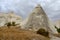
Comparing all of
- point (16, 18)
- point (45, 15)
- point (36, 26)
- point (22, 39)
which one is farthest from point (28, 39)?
point (16, 18)

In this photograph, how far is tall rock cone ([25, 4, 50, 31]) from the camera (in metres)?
43.2

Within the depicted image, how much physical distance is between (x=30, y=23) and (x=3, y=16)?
85.6 m

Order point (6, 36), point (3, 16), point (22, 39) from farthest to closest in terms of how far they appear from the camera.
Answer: point (3, 16) → point (22, 39) → point (6, 36)

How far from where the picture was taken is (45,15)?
4534cm

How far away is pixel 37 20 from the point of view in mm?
43875

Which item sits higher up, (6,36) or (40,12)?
(40,12)

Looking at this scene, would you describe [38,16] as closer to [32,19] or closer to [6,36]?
[32,19]

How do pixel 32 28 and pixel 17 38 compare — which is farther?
pixel 32 28

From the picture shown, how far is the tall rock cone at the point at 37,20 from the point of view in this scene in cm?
4322

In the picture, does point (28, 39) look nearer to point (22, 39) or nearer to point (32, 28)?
point (22, 39)

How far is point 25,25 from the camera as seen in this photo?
44500 mm

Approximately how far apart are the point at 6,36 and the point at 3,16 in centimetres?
11053

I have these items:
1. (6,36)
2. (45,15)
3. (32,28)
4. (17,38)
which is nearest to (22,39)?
(17,38)

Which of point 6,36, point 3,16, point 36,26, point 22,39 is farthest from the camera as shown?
point 3,16
